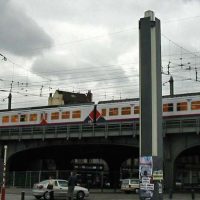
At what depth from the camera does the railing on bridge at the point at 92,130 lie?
48.7m

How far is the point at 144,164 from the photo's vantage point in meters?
21.8

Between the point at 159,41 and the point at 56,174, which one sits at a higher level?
the point at 159,41

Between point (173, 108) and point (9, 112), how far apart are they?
80.2 feet

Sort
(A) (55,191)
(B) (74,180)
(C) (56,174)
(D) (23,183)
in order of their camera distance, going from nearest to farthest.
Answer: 1. (B) (74,180)
2. (A) (55,191)
3. (C) (56,174)
4. (D) (23,183)

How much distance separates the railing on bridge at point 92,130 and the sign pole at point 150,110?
25.7m

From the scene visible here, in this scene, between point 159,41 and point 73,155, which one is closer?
point 159,41

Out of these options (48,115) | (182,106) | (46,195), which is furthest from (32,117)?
(46,195)

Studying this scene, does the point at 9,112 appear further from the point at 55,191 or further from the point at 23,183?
the point at 55,191

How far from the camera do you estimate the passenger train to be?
158 ft

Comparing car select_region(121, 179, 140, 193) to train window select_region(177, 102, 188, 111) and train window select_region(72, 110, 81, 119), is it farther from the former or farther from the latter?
train window select_region(72, 110, 81, 119)

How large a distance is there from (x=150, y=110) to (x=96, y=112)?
3390cm

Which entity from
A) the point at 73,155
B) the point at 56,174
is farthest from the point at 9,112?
the point at 73,155

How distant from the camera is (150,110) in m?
22.1

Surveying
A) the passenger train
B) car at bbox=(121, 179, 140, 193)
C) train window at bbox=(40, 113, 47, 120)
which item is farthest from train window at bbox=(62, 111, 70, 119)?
car at bbox=(121, 179, 140, 193)
